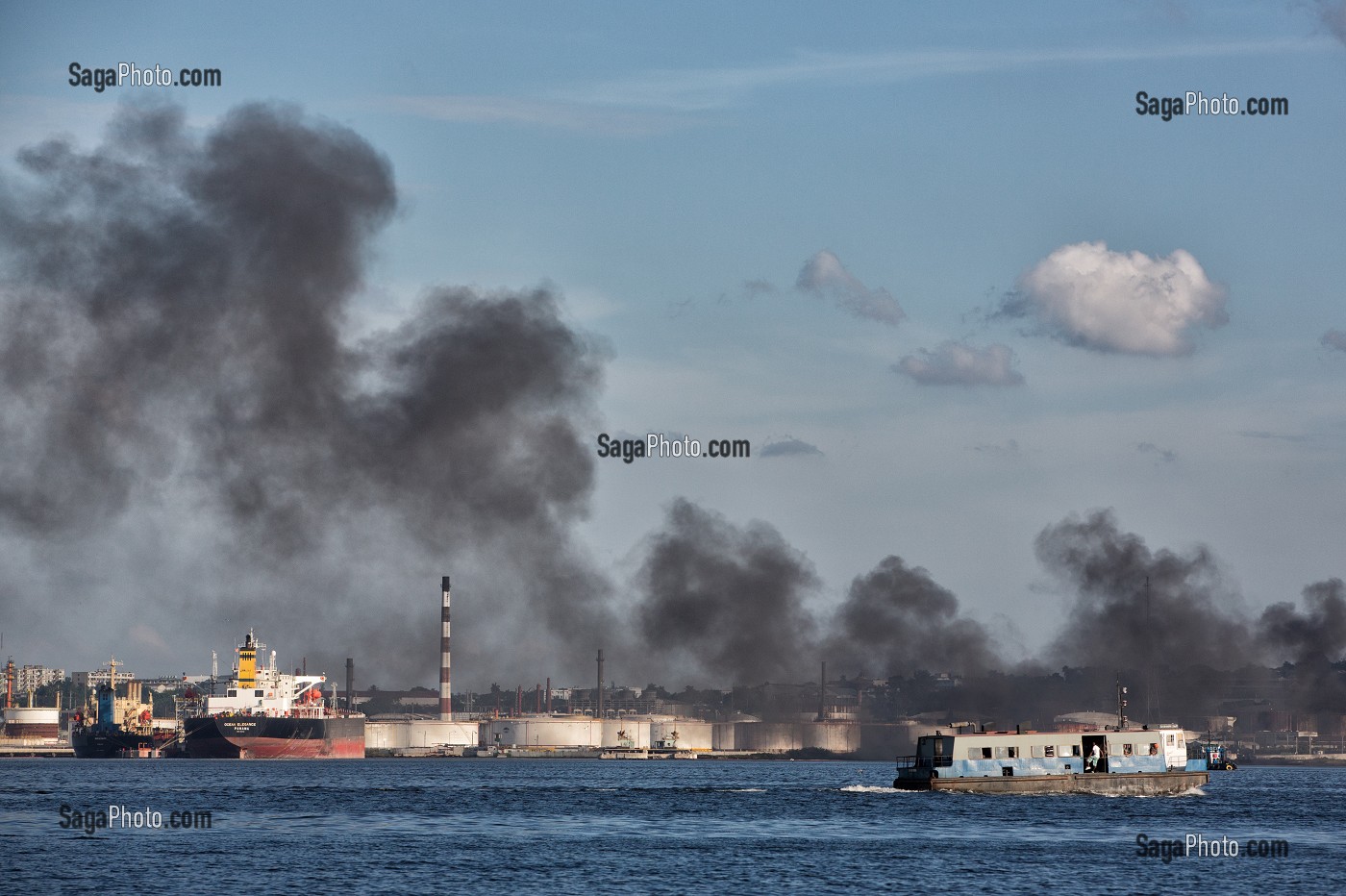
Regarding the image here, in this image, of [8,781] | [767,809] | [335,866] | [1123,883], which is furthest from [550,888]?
[8,781]

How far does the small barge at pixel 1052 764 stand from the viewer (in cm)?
11062

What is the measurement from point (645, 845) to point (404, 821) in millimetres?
21445

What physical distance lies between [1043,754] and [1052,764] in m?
0.91

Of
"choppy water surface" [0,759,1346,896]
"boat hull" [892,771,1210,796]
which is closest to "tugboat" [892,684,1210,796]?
"boat hull" [892,771,1210,796]

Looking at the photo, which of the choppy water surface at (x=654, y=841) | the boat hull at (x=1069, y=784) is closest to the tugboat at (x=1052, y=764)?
the boat hull at (x=1069, y=784)

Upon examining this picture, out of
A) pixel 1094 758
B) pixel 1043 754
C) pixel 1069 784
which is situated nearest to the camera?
pixel 1069 784

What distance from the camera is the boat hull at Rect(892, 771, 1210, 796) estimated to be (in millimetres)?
109875

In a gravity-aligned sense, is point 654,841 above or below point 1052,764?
below

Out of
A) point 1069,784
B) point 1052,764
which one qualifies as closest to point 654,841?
point 1069,784

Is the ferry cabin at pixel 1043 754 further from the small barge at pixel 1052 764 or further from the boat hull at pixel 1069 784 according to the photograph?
the boat hull at pixel 1069 784

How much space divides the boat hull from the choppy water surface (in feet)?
3.93

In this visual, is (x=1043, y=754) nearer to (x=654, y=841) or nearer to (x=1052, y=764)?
(x=1052, y=764)

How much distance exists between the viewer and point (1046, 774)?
111 meters

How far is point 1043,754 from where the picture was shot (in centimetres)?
11144
